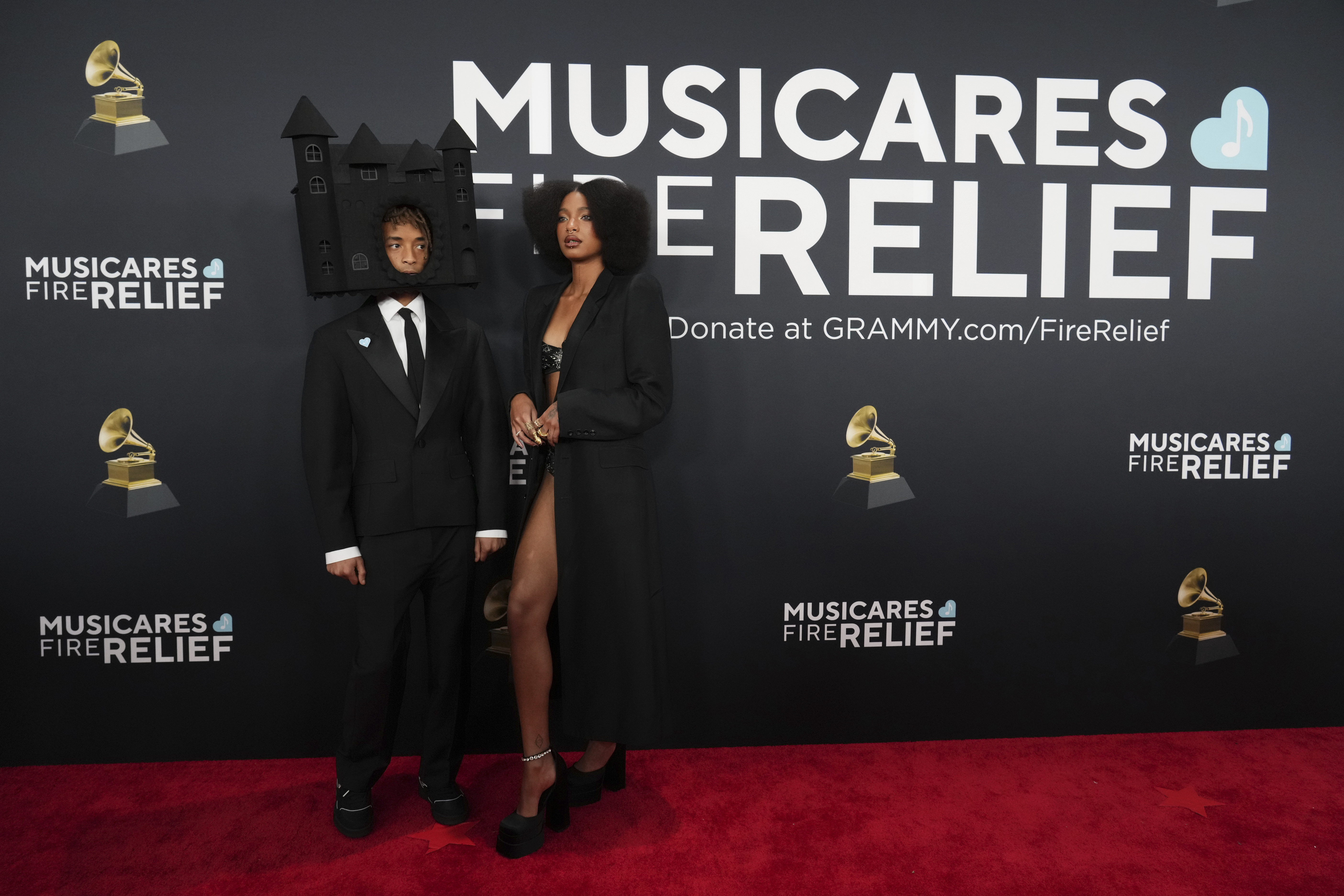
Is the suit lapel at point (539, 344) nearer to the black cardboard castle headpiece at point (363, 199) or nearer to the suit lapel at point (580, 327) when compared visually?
the suit lapel at point (580, 327)

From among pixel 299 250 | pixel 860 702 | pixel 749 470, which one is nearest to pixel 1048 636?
pixel 860 702

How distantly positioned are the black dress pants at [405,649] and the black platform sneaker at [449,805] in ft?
0.09

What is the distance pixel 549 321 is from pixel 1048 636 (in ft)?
6.95

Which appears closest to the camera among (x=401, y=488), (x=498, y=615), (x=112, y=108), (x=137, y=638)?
(x=401, y=488)

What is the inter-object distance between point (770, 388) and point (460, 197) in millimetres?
1190

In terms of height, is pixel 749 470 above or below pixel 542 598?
above

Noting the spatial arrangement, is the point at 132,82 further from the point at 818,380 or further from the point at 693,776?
the point at 693,776

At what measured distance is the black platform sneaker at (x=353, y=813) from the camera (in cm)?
230

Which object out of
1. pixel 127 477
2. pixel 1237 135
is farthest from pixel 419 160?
pixel 1237 135

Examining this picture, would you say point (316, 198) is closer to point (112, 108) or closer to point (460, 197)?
point (460, 197)

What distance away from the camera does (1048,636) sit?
9.75 feet

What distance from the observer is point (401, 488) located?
2.25 meters

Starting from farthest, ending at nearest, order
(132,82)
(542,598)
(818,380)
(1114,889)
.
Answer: (818,380)
(132,82)
(542,598)
(1114,889)

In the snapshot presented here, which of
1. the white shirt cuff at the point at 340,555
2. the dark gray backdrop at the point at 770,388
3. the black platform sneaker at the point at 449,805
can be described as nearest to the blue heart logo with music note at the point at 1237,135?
the dark gray backdrop at the point at 770,388
